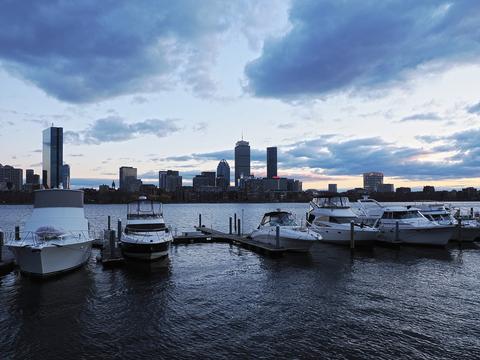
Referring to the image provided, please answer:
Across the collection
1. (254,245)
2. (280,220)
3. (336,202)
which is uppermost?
(336,202)

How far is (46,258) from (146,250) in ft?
22.1

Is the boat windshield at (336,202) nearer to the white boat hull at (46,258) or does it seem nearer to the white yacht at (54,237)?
the white yacht at (54,237)

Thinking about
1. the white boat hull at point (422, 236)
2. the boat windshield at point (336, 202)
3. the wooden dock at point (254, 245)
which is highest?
the boat windshield at point (336, 202)

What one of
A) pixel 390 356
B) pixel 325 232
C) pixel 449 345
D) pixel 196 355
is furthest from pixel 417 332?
pixel 325 232

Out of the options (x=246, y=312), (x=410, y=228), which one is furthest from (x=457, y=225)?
(x=246, y=312)

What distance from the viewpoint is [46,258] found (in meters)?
21.4

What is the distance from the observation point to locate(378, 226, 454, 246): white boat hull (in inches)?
1387

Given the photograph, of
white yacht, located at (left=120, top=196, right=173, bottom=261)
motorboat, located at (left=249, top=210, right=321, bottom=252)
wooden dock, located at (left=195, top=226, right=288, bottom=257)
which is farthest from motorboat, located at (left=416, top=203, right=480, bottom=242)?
white yacht, located at (left=120, top=196, right=173, bottom=261)

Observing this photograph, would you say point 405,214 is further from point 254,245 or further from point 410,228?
point 254,245

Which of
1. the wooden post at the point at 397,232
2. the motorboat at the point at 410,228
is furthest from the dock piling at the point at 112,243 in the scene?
the wooden post at the point at 397,232

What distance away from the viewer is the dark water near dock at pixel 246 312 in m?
12.6

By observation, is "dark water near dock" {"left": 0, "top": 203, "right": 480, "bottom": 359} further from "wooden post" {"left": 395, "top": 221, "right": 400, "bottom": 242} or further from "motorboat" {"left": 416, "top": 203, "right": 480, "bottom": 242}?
"motorboat" {"left": 416, "top": 203, "right": 480, "bottom": 242}

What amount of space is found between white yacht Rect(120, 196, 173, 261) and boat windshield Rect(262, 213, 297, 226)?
34.5 feet

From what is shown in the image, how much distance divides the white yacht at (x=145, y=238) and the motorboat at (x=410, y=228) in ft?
72.7
